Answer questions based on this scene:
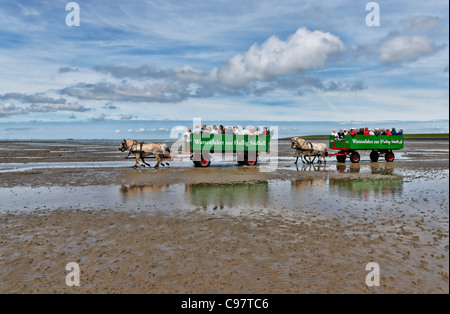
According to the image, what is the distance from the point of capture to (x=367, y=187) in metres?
13.7

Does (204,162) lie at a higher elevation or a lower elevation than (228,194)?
higher

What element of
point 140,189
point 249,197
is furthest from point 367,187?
point 140,189

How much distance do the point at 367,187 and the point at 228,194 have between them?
20.3ft

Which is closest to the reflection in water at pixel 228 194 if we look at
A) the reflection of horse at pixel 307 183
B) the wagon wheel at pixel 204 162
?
the reflection of horse at pixel 307 183

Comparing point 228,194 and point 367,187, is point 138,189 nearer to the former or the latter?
point 228,194

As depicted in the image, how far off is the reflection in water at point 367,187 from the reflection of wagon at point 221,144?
8036 mm

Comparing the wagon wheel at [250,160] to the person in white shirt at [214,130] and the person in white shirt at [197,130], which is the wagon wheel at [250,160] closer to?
the person in white shirt at [214,130]

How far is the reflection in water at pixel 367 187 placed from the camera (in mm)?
11964

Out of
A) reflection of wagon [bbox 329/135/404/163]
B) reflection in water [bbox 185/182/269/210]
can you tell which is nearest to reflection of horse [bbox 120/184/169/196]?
reflection in water [bbox 185/182/269/210]
